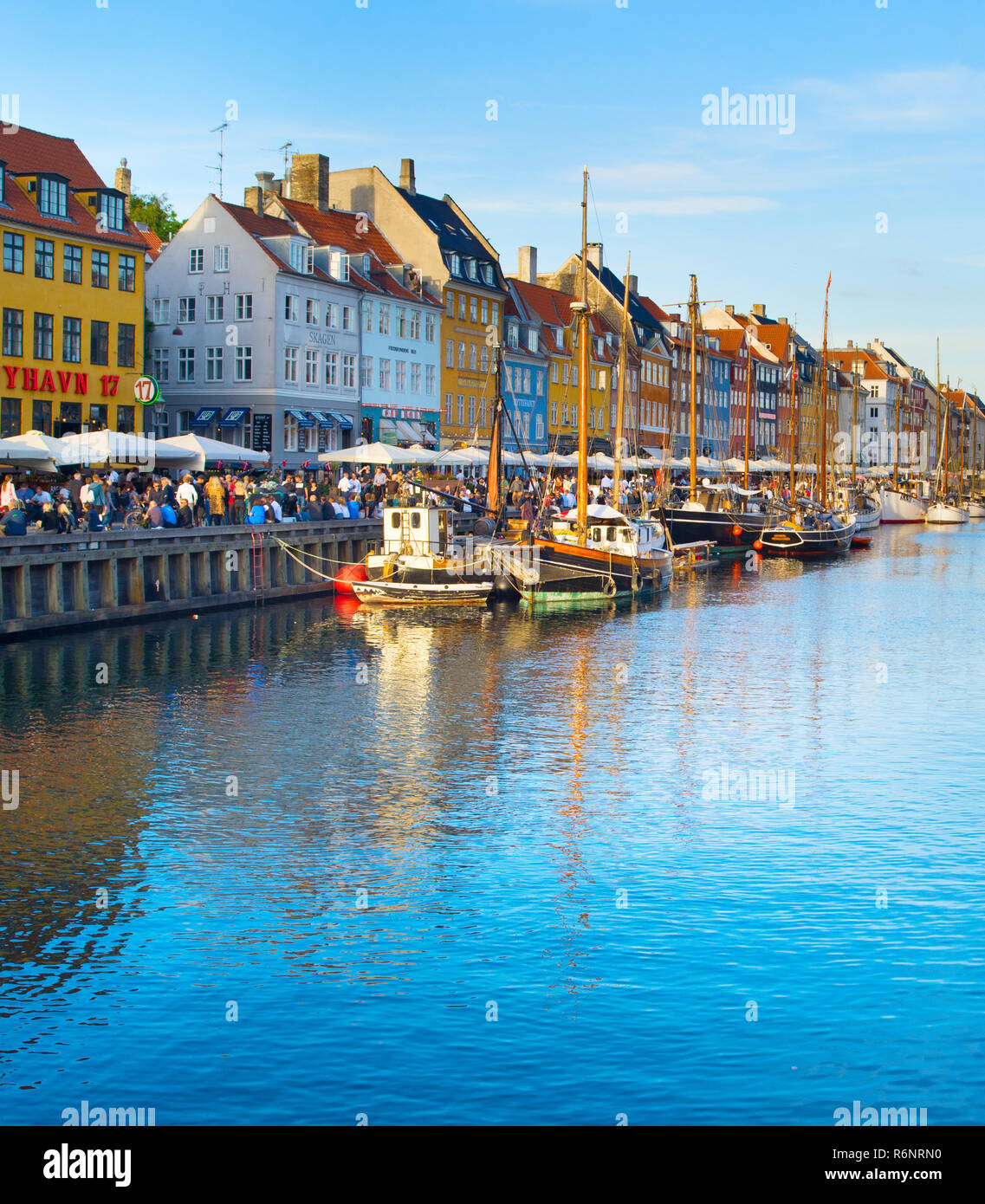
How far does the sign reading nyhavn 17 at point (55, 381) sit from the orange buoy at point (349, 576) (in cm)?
1668

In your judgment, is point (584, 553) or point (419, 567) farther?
point (584, 553)

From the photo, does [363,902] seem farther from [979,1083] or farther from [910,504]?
[910,504]

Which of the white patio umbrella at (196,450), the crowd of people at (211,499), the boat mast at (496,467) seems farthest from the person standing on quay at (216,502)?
the boat mast at (496,467)

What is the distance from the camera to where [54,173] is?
190 feet

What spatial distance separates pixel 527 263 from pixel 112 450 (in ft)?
251

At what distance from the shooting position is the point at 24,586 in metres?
33.8

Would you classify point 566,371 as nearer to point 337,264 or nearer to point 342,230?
point 342,230

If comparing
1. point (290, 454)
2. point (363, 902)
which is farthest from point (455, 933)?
point (290, 454)

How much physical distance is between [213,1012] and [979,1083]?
590 centimetres

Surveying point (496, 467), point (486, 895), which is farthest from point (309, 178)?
point (486, 895)

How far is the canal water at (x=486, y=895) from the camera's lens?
11383mm

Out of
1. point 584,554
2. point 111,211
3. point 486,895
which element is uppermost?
point 111,211

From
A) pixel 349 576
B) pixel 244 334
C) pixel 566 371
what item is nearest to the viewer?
pixel 349 576

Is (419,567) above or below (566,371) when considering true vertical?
below
